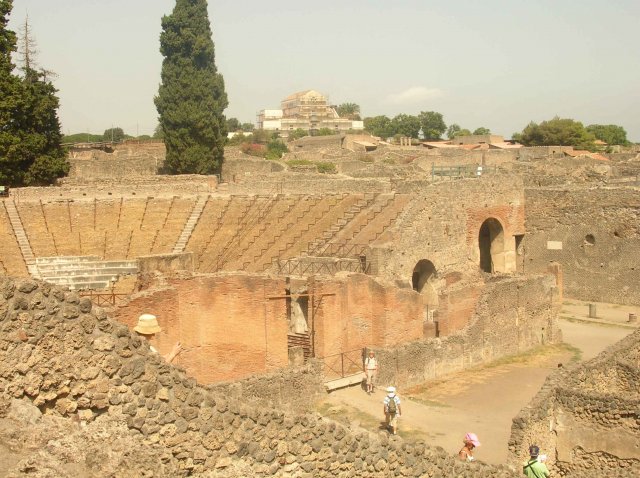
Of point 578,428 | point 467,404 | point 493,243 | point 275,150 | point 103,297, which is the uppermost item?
point 275,150

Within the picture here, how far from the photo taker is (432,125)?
313ft

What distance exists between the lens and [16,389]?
6016 mm

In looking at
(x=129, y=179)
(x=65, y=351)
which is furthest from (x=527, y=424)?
(x=129, y=179)

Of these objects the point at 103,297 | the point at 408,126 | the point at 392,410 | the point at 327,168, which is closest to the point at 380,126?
the point at 408,126

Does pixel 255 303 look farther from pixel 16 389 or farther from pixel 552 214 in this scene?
pixel 552 214

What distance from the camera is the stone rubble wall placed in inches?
239

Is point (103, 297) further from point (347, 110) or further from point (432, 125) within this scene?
point (347, 110)

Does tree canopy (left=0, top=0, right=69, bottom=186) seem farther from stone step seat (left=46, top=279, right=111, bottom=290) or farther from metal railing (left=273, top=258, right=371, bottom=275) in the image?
metal railing (left=273, top=258, right=371, bottom=275)

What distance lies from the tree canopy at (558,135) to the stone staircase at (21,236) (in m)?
48.5

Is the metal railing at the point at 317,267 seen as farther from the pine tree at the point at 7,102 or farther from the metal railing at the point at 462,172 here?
the pine tree at the point at 7,102

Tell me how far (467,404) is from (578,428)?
417 centimetres

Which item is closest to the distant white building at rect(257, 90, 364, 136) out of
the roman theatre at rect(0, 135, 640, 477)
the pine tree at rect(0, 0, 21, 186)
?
the roman theatre at rect(0, 135, 640, 477)

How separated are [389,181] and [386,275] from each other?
23.8ft

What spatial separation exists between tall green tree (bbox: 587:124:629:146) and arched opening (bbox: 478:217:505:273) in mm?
61954
